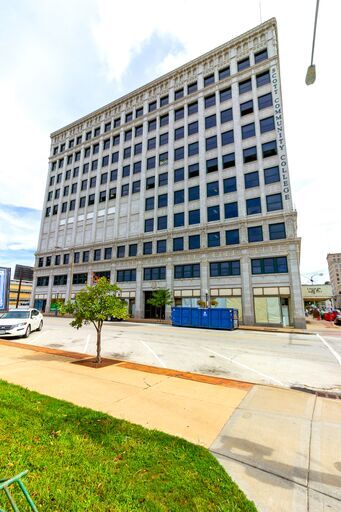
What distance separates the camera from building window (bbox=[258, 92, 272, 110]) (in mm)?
34537

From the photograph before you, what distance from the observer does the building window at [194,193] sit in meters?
37.3

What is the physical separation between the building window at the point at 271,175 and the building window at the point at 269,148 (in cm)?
203

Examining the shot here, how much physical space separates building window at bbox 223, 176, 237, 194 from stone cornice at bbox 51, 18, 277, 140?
19532mm

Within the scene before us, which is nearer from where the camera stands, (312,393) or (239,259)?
(312,393)

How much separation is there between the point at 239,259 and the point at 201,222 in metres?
7.58

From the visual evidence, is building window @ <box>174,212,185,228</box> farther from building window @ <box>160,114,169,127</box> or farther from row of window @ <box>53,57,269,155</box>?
row of window @ <box>53,57,269,155</box>

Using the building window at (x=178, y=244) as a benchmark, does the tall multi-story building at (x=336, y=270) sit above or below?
above

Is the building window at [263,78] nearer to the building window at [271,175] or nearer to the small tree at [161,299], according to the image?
the building window at [271,175]

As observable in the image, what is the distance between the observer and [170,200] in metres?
39.0

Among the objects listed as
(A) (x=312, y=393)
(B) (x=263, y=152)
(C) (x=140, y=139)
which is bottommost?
(A) (x=312, y=393)

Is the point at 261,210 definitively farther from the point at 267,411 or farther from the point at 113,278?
the point at 267,411

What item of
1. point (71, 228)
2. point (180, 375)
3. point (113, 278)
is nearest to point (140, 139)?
point (71, 228)

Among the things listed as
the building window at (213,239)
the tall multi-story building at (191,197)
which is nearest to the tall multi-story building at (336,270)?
the tall multi-story building at (191,197)

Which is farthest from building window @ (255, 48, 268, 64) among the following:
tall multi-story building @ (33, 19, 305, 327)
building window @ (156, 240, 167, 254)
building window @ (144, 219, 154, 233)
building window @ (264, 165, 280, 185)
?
building window @ (156, 240, 167, 254)
